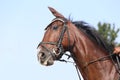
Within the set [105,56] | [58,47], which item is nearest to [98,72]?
[105,56]

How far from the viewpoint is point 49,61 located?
9.62m

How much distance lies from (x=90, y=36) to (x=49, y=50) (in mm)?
1133

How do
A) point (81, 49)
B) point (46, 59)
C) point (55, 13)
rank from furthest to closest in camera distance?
1. point (55, 13)
2. point (81, 49)
3. point (46, 59)

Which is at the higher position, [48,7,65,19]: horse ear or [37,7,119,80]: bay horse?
[48,7,65,19]: horse ear

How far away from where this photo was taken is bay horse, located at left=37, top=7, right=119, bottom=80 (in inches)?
376

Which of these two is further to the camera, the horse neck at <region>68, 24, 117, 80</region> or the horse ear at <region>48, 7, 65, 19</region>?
the horse ear at <region>48, 7, 65, 19</region>

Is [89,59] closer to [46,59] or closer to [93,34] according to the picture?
[93,34]

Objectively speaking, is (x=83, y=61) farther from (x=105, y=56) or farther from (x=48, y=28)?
(x=48, y=28)

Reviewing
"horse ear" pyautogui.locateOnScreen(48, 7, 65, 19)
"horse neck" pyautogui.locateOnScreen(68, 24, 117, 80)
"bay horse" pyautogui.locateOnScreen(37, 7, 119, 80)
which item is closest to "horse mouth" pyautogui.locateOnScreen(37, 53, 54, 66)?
"bay horse" pyautogui.locateOnScreen(37, 7, 119, 80)

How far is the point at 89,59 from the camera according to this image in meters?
9.66

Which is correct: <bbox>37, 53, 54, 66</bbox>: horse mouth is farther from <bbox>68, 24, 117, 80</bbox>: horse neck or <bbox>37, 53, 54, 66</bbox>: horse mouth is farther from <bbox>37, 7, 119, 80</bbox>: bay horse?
<bbox>68, 24, 117, 80</bbox>: horse neck

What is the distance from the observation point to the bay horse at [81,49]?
31.4 ft

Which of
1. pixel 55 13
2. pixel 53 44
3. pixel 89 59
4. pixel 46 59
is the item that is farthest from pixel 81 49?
pixel 55 13

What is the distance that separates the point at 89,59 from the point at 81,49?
317mm
